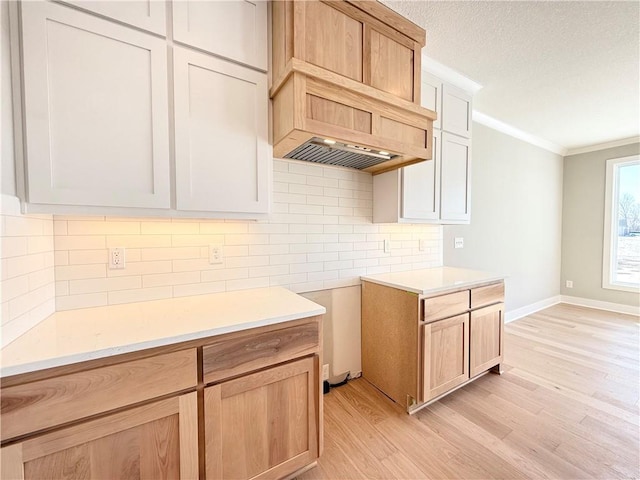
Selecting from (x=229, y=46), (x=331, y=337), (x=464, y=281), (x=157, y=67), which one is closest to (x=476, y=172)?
(x=464, y=281)

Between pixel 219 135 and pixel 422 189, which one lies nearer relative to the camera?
pixel 219 135

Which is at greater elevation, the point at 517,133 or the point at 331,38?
the point at 517,133

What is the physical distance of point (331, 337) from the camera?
217cm

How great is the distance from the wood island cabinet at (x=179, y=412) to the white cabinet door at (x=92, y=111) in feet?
2.25

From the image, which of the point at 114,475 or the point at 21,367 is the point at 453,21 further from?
the point at 114,475

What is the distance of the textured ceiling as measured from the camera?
1.64 m

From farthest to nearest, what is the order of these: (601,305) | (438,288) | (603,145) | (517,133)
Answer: (601,305)
(603,145)
(517,133)
(438,288)

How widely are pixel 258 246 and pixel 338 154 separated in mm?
808

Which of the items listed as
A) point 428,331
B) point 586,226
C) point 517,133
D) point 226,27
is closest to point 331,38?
point 226,27

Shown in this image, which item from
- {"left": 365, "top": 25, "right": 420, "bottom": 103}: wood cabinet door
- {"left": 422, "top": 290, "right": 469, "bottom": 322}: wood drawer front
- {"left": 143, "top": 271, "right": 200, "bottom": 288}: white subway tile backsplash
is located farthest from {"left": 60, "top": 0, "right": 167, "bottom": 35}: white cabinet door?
{"left": 422, "top": 290, "right": 469, "bottom": 322}: wood drawer front

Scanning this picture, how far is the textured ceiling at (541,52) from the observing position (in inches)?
64.5

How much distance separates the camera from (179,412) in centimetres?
105

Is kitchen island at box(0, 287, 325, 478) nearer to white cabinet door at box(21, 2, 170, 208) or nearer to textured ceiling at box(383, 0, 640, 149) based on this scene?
white cabinet door at box(21, 2, 170, 208)

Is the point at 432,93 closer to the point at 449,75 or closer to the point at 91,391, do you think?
the point at 449,75
